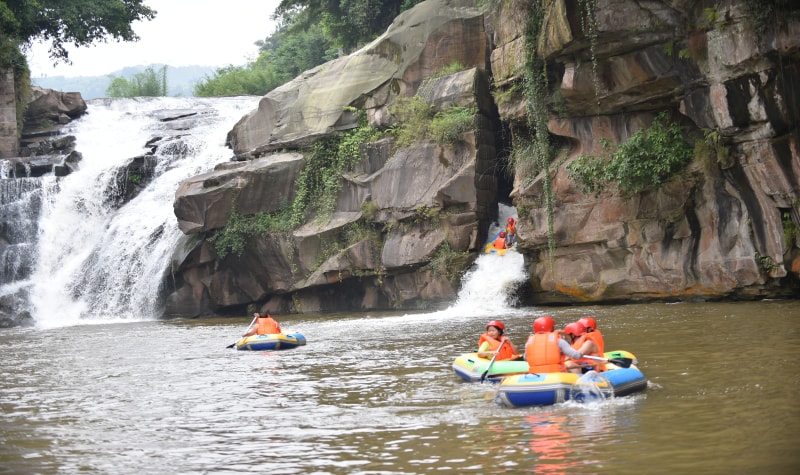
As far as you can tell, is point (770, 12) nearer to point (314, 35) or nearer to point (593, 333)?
point (593, 333)

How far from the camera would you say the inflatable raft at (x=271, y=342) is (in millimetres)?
16609

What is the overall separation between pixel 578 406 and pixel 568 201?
1290 cm

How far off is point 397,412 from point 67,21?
34772 millimetres

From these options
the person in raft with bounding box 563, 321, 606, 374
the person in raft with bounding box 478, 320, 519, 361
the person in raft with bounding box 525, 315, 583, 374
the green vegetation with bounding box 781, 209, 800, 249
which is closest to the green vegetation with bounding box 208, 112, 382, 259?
the green vegetation with bounding box 781, 209, 800, 249

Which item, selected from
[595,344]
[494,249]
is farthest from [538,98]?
[595,344]

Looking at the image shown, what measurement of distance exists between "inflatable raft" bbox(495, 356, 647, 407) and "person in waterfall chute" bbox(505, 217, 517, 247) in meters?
14.2

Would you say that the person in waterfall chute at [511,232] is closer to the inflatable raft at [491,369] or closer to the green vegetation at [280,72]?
the inflatable raft at [491,369]

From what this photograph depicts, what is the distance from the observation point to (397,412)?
9.34 meters

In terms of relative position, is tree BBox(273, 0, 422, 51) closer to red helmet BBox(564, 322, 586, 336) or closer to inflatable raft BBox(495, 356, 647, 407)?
red helmet BBox(564, 322, 586, 336)

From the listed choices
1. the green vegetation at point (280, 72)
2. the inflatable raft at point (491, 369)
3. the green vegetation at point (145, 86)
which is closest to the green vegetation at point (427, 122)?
the inflatable raft at point (491, 369)

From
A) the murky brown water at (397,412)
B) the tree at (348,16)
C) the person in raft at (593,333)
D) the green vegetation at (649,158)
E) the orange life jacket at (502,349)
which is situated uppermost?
the tree at (348,16)

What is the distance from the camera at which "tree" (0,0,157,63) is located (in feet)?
120

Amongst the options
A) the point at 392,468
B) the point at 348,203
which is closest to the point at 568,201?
the point at 348,203

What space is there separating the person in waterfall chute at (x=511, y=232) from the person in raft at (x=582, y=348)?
12959 mm
